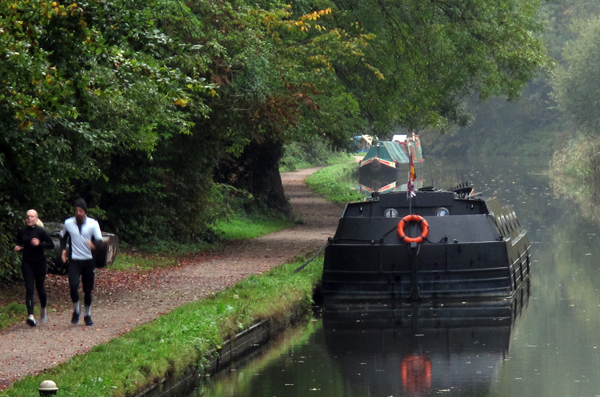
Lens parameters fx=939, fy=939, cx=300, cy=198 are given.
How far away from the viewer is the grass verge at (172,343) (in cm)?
878

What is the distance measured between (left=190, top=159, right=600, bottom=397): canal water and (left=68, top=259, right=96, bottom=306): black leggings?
2106 millimetres

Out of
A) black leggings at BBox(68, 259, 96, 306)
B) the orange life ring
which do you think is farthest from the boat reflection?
black leggings at BBox(68, 259, 96, 306)

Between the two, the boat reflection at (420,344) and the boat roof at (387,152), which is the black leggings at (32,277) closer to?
the boat reflection at (420,344)

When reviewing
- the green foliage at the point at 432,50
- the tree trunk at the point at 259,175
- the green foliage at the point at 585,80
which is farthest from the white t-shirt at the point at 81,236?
the green foliage at the point at 585,80

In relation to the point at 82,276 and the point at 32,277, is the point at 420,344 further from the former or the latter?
the point at 32,277

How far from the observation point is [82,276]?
39.4ft

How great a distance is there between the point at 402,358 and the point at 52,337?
15.5 ft

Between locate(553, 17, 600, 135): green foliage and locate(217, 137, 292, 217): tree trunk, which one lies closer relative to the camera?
locate(217, 137, 292, 217): tree trunk

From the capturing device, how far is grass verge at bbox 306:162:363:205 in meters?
40.6

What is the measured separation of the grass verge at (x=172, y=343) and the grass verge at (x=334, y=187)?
23.6 m

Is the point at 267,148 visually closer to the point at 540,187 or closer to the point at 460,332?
the point at 460,332

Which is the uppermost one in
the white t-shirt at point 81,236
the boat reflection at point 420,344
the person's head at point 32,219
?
the person's head at point 32,219

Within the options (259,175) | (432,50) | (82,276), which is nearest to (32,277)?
(82,276)

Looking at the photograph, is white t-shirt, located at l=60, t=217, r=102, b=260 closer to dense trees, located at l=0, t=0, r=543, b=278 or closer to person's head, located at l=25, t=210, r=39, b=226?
person's head, located at l=25, t=210, r=39, b=226
